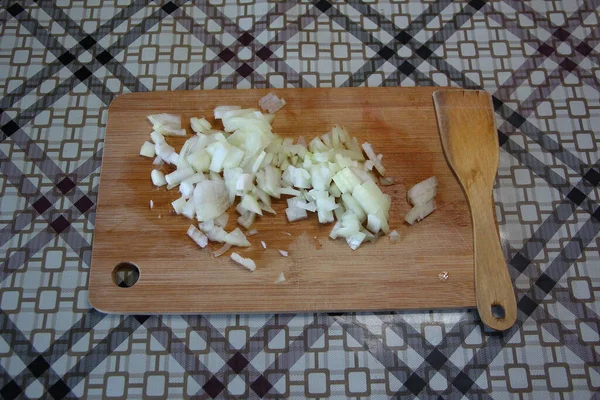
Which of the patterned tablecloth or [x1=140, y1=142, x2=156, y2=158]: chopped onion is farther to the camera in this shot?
[x1=140, y1=142, x2=156, y2=158]: chopped onion

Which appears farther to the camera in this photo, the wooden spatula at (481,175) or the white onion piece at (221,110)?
the white onion piece at (221,110)

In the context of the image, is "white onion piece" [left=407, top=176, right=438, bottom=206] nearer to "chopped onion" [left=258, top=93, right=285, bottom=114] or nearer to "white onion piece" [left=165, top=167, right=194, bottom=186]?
"chopped onion" [left=258, top=93, right=285, bottom=114]

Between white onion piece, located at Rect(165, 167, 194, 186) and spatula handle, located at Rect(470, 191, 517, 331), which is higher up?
white onion piece, located at Rect(165, 167, 194, 186)

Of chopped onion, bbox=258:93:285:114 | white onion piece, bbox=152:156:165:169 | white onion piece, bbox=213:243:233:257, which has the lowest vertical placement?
white onion piece, bbox=213:243:233:257

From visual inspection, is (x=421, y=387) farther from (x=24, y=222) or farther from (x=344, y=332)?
(x=24, y=222)

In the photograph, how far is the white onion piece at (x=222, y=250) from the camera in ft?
3.93

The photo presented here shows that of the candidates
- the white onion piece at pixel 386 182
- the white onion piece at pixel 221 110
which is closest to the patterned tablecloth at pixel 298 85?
the white onion piece at pixel 221 110

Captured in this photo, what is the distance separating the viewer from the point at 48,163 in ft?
4.46

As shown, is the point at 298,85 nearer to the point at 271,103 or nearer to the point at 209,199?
the point at 271,103

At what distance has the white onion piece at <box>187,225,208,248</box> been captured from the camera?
47.4 inches

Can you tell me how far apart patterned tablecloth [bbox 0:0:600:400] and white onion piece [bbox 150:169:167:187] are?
0.18 m

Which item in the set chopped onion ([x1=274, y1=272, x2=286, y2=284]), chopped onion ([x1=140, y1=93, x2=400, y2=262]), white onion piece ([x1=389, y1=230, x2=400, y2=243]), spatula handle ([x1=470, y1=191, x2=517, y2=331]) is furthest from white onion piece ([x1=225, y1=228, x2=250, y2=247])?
spatula handle ([x1=470, y1=191, x2=517, y2=331])

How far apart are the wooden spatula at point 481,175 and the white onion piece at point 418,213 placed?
10 cm

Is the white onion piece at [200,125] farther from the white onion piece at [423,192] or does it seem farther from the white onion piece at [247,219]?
the white onion piece at [423,192]
